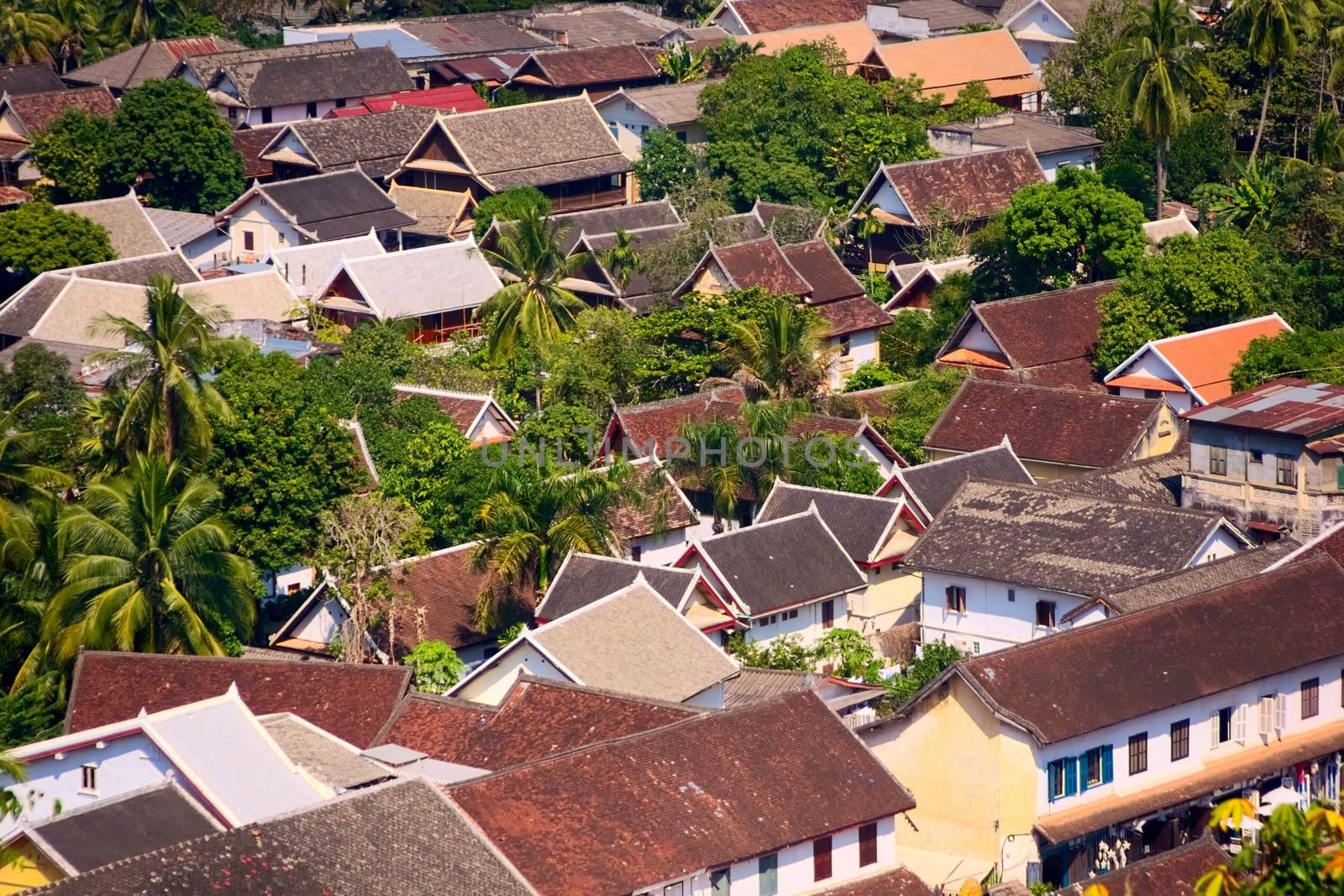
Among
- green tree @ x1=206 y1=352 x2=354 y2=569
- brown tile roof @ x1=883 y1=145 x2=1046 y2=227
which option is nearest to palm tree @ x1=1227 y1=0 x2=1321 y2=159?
brown tile roof @ x1=883 y1=145 x2=1046 y2=227

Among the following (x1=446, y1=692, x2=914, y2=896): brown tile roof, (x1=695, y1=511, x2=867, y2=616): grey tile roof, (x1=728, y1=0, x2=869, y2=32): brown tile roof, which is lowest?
(x1=728, y1=0, x2=869, y2=32): brown tile roof

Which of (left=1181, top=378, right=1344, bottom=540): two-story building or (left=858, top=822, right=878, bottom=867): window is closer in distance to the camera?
(left=858, top=822, right=878, bottom=867): window

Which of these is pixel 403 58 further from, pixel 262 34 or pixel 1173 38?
pixel 1173 38

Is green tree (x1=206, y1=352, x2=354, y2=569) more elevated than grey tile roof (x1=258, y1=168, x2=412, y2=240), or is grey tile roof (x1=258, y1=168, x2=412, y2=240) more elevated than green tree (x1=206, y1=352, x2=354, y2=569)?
green tree (x1=206, y1=352, x2=354, y2=569)

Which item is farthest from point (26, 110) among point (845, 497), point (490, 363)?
point (845, 497)

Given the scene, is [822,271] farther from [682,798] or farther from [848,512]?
[682,798]

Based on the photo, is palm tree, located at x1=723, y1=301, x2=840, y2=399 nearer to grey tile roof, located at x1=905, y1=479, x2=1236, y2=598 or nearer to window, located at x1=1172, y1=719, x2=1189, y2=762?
grey tile roof, located at x1=905, y1=479, x2=1236, y2=598
